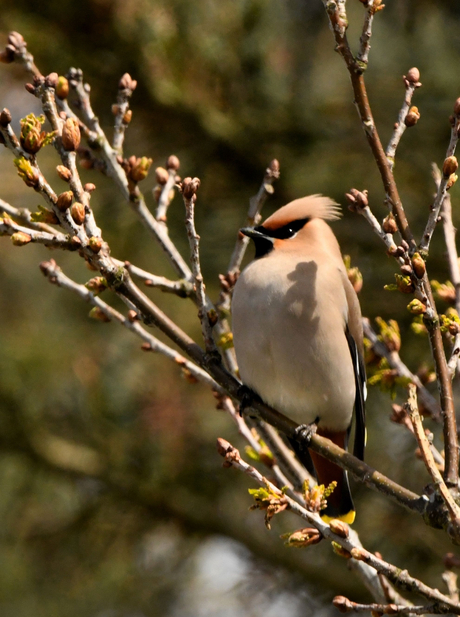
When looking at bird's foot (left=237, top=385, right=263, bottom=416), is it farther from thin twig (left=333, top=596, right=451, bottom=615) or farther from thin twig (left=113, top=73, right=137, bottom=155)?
thin twig (left=113, top=73, right=137, bottom=155)

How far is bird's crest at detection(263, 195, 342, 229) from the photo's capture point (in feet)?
11.9

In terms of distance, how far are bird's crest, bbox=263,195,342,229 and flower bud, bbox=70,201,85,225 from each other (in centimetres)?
138

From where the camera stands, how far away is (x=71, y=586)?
5617 mm

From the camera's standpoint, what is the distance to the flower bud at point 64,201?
7.53 feet

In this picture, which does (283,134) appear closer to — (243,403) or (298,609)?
(243,403)

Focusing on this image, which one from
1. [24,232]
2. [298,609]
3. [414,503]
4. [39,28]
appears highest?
[39,28]

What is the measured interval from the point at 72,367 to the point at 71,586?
1.38 meters

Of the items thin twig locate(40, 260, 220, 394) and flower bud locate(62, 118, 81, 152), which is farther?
thin twig locate(40, 260, 220, 394)

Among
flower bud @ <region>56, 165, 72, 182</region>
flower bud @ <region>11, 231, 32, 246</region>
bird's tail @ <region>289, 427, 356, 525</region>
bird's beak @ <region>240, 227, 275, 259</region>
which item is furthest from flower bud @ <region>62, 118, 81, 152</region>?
bird's tail @ <region>289, 427, 356, 525</region>

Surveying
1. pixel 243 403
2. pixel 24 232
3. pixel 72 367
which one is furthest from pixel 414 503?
pixel 72 367

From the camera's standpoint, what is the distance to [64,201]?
91.0 inches

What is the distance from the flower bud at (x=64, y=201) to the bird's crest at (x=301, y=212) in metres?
1.40

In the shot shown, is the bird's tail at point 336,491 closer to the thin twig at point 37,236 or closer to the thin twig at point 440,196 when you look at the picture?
the thin twig at point 440,196

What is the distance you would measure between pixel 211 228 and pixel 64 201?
262 cm
